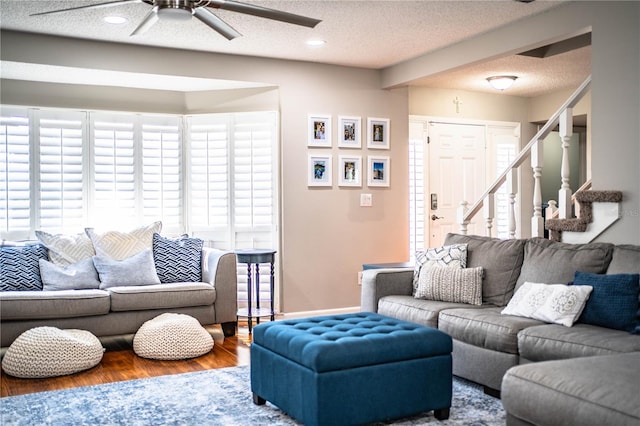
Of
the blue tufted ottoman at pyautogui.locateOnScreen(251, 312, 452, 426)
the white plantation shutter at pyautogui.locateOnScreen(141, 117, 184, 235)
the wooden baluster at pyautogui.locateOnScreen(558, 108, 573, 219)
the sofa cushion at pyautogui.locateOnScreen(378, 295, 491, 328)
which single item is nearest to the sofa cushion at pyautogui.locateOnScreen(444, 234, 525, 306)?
the sofa cushion at pyautogui.locateOnScreen(378, 295, 491, 328)

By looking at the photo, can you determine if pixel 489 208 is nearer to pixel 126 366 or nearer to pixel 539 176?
pixel 539 176

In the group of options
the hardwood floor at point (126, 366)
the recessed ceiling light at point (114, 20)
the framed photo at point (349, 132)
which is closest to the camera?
the hardwood floor at point (126, 366)

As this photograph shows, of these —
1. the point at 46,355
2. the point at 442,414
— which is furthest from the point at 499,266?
the point at 46,355

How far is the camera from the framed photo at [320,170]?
6.19 meters

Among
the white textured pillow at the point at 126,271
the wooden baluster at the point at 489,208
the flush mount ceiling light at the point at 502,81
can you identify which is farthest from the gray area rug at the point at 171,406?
the flush mount ceiling light at the point at 502,81

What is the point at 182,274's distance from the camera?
5387mm

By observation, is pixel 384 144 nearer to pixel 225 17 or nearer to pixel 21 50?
pixel 225 17

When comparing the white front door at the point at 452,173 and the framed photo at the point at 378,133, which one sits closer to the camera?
the framed photo at the point at 378,133

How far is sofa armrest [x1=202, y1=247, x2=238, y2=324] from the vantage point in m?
5.21

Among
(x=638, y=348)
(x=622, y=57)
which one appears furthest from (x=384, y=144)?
(x=638, y=348)

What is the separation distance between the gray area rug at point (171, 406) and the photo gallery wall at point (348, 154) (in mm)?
2692

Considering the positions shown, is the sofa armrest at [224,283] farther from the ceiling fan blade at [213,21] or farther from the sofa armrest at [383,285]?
the ceiling fan blade at [213,21]

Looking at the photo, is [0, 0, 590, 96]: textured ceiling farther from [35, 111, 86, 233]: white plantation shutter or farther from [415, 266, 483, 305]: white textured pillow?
[415, 266, 483, 305]: white textured pillow

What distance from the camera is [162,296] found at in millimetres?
4969
